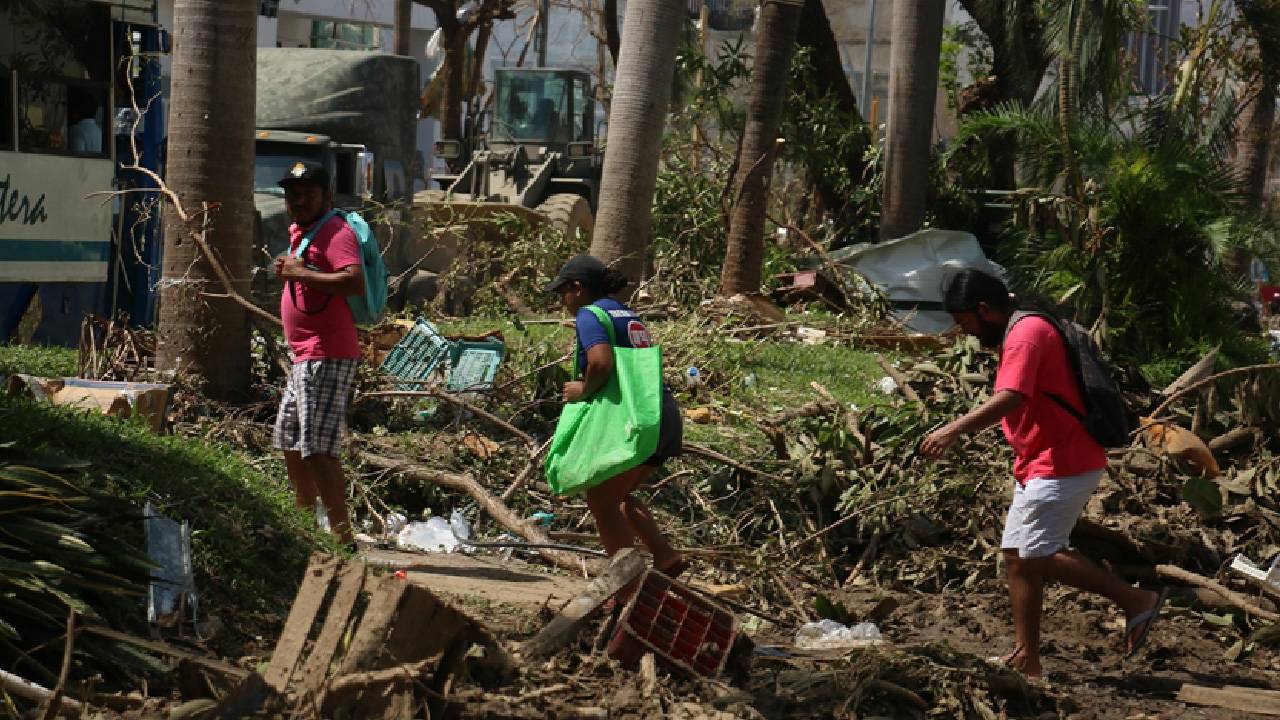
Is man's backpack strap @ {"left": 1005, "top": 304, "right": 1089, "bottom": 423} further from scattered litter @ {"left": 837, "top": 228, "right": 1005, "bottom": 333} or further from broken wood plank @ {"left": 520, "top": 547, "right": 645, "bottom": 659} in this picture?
scattered litter @ {"left": 837, "top": 228, "right": 1005, "bottom": 333}

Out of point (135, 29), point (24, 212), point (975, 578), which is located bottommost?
point (975, 578)

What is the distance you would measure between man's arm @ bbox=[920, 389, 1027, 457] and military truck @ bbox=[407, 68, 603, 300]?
13.4 meters

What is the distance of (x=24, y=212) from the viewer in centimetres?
1102

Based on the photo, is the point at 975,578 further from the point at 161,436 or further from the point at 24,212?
the point at 24,212

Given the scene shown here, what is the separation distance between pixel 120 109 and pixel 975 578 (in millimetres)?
7552

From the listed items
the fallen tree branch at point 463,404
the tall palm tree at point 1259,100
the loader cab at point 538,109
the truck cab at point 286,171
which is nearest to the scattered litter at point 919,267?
the tall palm tree at point 1259,100

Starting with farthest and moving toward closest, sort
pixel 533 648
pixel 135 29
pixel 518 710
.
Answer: pixel 135 29, pixel 533 648, pixel 518 710

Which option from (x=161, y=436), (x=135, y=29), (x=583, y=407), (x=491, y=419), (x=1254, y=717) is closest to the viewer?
(x=1254, y=717)

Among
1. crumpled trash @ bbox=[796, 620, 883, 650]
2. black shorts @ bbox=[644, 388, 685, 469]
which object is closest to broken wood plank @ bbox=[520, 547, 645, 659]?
black shorts @ bbox=[644, 388, 685, 469]

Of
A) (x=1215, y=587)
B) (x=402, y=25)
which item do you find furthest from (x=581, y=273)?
(x=402, y=25)

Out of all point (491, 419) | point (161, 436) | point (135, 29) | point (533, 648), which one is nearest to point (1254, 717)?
point (533, 648)

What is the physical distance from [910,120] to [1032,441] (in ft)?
43.1

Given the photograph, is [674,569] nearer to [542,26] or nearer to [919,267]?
[919,267]

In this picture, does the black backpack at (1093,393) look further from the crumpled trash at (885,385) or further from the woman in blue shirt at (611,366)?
the crumpled trash at (885,385)
